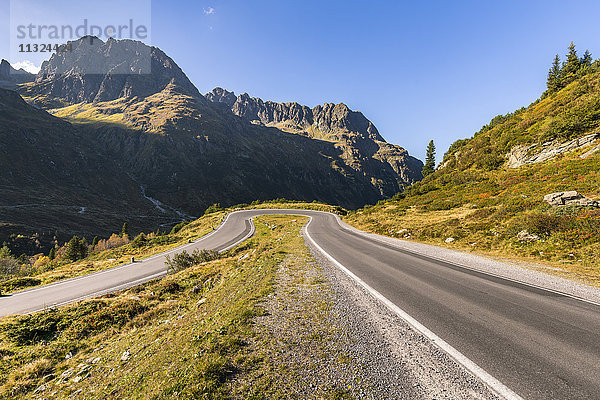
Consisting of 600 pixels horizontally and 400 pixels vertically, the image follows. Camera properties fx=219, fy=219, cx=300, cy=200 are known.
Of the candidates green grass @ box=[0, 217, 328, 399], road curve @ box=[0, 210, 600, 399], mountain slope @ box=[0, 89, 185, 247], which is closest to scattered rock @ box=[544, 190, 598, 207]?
road curve @ box=[0, 210, 600, 399]

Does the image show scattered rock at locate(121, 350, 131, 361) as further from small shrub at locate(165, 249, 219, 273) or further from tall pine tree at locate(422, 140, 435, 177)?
tall pine tree at locate(422, 140, 435, 177)

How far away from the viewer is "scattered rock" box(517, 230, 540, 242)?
13.9 m

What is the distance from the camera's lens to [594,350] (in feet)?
13.9

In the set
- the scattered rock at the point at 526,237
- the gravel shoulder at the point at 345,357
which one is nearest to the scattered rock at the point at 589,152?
the scattered rock at the point at 526,237

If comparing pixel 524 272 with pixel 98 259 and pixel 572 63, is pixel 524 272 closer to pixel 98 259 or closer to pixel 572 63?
pixel 98 259

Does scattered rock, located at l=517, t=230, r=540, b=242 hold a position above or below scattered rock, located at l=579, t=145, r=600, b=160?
below

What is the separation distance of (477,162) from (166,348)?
54723 mm

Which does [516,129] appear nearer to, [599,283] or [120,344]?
[599,283]

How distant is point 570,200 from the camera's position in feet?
50.4

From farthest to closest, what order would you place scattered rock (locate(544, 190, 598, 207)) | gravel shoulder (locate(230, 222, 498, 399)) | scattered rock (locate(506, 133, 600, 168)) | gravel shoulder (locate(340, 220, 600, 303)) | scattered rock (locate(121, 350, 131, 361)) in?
scattered rock (locate(506, 133, 600, 168)), scattered rock (locate(544, 190, 598, 207)), gravel shoulder (locate(340, 220, 600, 303)), scattered rock (locate(121, 350, 131, 361)), gravel shoulder (locate(230, 222, 498, 399))

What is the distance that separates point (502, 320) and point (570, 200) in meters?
17.4

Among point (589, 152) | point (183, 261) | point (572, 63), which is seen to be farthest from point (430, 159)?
point (183, 261)

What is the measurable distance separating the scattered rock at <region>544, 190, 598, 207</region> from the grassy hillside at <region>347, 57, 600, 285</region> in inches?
21.9

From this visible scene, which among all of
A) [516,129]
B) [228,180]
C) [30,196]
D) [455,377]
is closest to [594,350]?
[455,377]
